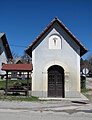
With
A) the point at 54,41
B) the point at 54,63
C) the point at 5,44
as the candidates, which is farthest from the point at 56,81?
the point at 5,44

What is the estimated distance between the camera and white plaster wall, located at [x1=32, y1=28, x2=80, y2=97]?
21.3m

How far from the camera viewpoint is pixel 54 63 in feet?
70.1

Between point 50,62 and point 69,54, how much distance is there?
1.81 meters

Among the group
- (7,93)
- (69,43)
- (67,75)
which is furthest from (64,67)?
(7,93)

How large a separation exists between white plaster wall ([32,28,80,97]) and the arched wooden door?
1.34 ft

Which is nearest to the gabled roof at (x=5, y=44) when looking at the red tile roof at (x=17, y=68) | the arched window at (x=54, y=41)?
the red tile roof at (x=17, y=68)

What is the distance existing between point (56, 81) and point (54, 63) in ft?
5.28

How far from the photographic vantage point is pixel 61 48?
70.9 feet

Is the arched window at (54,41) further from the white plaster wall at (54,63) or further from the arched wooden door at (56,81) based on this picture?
the arched wooden door at (56,81)

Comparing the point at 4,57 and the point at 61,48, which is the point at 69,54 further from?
the point at 4,57

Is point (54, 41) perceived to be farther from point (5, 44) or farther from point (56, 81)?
point (5, 44)

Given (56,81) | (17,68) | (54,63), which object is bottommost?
(56,81)

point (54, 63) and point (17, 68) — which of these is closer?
point (17, 68)

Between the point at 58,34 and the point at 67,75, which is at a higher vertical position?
the point at 58,34
